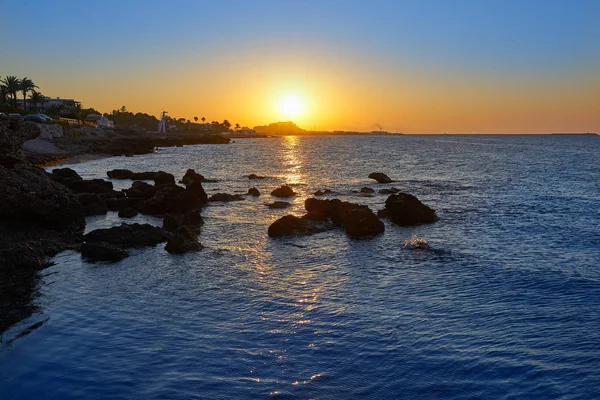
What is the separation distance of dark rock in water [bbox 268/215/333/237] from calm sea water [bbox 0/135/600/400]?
1.04 metres

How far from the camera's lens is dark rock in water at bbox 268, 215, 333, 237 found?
29188 mm

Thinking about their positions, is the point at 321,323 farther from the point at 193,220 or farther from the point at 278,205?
the point at 278,205

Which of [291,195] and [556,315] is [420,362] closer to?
[556,315]

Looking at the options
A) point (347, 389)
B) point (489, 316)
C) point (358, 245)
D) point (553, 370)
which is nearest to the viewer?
point (347, 389)

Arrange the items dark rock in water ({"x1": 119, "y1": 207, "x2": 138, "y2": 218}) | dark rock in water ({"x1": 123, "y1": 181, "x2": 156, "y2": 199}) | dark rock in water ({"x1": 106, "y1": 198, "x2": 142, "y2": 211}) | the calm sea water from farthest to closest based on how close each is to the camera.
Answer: dark rock in water ({"x1": 123, "y1": 181, "x2": 156, "y2": 199}) < dark rock in water ({"x1": 106, "y1": 198, "x2": 142, "y2": 211}) < dark rock in water ({"x1": 119, "y1": 207, "x2": 138, "y2": 218}) < the calm sea water

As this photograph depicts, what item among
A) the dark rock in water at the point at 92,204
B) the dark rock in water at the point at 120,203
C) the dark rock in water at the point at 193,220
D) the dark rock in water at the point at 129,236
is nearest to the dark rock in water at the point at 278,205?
the dark rock in water at the point at 193,220

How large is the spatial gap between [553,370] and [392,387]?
4.35m

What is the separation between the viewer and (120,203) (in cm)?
3819

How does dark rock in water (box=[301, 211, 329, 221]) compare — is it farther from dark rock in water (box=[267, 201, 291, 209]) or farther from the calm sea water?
dark rock in water (box=[267, 201, 291, 209])

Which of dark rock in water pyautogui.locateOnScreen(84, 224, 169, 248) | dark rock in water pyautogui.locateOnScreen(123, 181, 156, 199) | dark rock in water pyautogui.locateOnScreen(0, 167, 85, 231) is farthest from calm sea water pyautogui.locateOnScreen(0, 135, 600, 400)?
dark rock in water pyautogui.locateOnScreen(123, 181, 156, 199)

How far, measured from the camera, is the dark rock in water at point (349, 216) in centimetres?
2953

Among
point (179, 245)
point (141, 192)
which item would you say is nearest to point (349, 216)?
point (179, 245)

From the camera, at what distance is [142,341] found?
13.4 metres

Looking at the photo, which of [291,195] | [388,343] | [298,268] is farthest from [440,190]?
[388,343]
